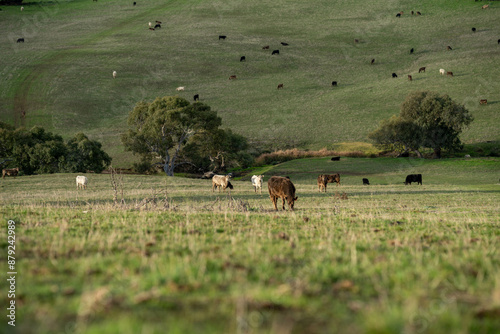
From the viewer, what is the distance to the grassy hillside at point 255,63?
271ft

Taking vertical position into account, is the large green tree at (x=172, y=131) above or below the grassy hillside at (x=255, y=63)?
below

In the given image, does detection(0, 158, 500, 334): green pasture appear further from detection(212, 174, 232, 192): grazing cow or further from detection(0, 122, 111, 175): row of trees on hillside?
detection(0, 122, 111, 175): row of trees on hillside

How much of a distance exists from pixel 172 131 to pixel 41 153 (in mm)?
16666

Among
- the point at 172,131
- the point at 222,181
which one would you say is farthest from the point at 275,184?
the point at 172,131

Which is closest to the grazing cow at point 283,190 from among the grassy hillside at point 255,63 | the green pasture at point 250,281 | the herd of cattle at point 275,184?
the herd of cattle at point 275,184

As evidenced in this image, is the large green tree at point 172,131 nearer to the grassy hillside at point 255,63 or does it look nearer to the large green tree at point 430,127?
the grassy hillside at point 255,63

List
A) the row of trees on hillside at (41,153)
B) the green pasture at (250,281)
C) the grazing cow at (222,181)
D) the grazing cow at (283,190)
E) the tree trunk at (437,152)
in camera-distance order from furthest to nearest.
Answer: the tree trunk at (437,152) < the row of trees on hillside at (41,153) < the grazing cow at (222,181) < the grazing cow at (283,190) < the green pasture at (250,281)

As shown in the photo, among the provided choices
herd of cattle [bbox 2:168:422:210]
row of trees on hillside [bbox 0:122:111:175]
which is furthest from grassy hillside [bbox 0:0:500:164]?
herd of cattle [bbox 2:168:422:210]

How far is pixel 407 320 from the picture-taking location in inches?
152

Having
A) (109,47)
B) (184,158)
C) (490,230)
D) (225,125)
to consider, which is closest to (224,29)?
(109,47)

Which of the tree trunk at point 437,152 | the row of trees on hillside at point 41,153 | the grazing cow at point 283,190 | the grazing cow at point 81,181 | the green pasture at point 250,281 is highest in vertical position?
the row of trees on hillside at point 41,153

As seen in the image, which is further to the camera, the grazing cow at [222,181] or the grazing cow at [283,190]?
the grazing cow at [222,181]

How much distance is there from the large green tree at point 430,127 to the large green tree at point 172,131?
23.4 m

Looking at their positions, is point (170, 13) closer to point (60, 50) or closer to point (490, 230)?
A: point (60, 50)
